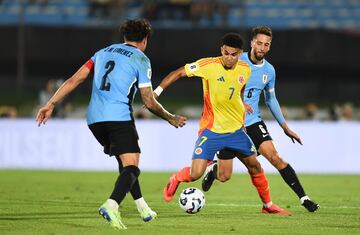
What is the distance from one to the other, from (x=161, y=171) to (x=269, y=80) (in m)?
9.30

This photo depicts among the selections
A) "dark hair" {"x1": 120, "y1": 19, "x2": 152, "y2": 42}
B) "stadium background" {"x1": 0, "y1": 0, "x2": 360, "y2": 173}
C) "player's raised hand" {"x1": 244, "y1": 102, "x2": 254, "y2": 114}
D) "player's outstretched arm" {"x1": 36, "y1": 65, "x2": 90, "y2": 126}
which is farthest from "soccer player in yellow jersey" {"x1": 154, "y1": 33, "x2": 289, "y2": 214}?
"stadium background" {"x1": 0, "y1": 0, "x2": 360, "y2": 173}

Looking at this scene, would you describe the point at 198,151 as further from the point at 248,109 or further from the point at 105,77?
the point at 105,77

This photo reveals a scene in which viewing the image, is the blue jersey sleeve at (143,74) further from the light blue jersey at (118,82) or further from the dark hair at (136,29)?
the dark hair at (136,29)

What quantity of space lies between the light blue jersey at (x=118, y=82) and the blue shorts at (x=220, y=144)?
1.60 metres

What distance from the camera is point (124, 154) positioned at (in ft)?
29.4

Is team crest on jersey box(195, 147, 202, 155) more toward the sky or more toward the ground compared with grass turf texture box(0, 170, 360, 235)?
more toward the sky

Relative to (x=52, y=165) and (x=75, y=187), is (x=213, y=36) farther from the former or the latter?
(x=75, y=187)

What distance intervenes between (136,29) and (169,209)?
10.2ft

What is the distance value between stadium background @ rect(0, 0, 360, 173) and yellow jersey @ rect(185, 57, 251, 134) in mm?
12640

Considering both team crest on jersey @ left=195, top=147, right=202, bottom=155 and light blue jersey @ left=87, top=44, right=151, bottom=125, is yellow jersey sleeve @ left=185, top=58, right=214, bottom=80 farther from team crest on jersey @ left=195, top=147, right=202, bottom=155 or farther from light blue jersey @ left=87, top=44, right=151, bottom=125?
light blue jersey @ left=87, top=44, right=151, bottom=125

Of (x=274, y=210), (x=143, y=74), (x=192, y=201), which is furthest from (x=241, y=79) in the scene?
(x=143, y=74)

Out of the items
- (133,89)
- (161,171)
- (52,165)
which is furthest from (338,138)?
(133,89)

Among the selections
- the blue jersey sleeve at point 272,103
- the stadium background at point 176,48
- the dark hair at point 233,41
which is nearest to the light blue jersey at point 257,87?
the blue jersey sleeve at point 272,103

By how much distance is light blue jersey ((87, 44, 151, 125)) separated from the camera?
903 centimetres
